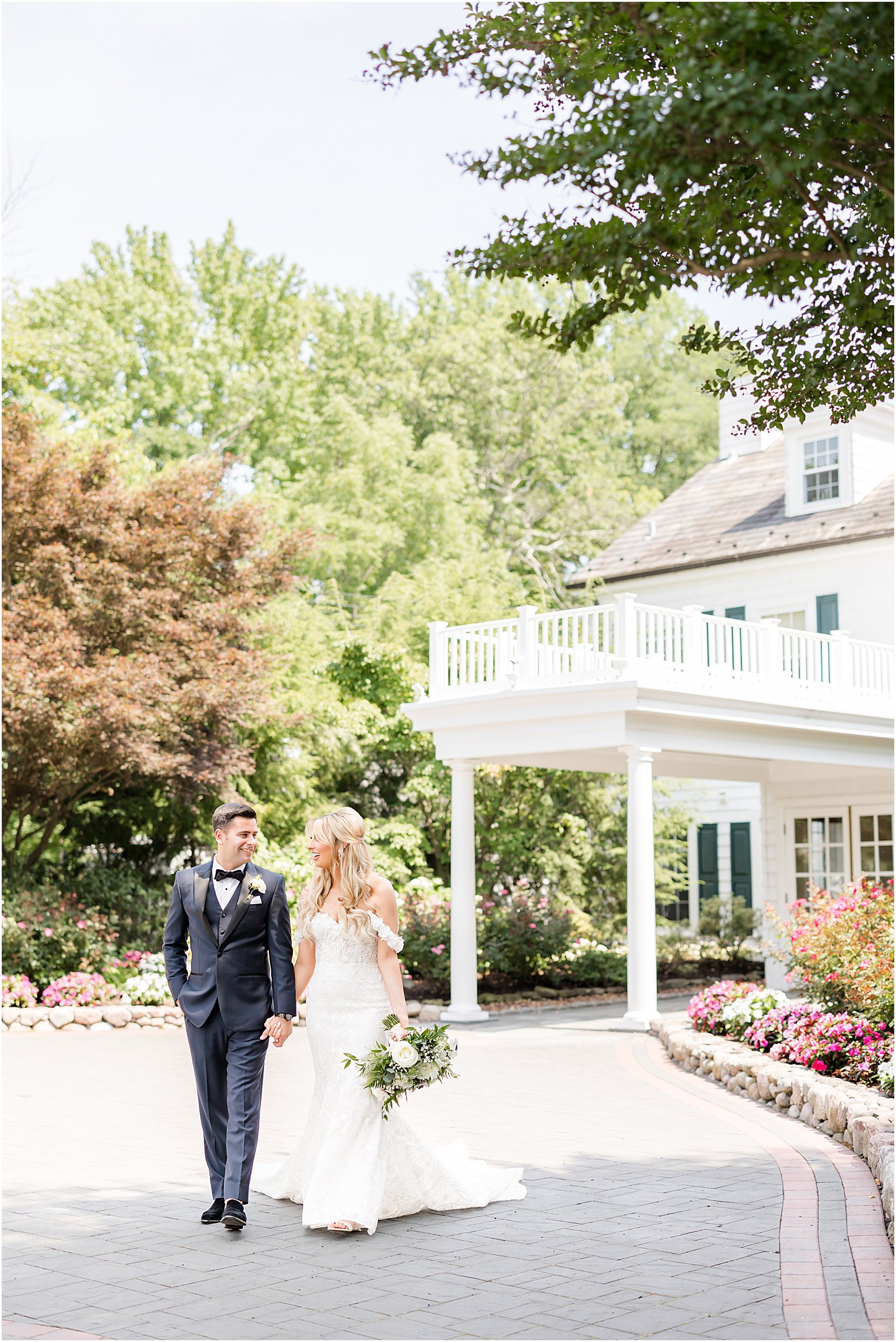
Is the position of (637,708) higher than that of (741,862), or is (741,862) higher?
(637,708)

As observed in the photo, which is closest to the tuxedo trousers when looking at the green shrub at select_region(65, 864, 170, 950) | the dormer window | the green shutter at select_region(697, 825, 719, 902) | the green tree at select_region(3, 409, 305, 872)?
the green tree at select_region(3, 409, 305, 872)

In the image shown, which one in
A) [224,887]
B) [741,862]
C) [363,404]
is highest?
[363,404]

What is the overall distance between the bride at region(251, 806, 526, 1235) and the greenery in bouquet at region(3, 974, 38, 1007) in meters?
11.8

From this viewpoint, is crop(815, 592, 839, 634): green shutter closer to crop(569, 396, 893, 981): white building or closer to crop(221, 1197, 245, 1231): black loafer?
crop(569, 396, 893, 981): white building

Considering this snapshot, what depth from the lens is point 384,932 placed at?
23.6 ft

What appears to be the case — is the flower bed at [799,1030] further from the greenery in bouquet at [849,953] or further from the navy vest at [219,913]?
the navy vest at [219,913]

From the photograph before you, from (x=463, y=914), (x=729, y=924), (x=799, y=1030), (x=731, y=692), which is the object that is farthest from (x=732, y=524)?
(x=799, y=1030)

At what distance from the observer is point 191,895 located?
7.07m

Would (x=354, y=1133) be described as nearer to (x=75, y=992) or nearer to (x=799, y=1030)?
(x=799, y=1030)

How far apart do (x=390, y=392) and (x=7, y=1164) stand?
107 feet

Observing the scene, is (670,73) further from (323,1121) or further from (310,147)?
(310,147)

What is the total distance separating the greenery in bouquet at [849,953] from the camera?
11.0m

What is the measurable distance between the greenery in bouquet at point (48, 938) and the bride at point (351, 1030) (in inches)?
488

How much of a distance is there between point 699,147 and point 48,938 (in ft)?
54.3
